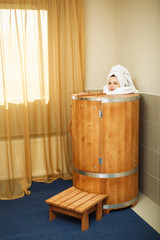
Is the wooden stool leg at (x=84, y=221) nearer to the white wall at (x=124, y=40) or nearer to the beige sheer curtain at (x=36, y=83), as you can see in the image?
the beige sheer curtain at (x=36, y=83)

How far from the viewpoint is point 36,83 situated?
381cm

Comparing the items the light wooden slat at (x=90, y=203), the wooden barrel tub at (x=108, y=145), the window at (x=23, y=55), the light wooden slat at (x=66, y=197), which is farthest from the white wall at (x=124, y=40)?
the light wooden slat at (x=66, y=197)

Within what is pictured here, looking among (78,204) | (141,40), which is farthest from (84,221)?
(141,40)

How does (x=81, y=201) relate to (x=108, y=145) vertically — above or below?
below

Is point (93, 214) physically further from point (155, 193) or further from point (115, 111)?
point (115, 111)

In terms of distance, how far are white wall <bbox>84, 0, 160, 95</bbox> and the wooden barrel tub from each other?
493mm

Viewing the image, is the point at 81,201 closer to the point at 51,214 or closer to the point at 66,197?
the point at 66,197

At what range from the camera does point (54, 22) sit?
371 centimetres

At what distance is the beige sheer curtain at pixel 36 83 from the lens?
11.9 feet

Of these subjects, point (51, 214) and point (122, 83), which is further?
point (122, 83)

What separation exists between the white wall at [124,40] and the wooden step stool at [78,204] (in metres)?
1.27

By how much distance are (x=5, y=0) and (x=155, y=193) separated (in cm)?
273

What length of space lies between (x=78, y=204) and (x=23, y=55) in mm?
1896

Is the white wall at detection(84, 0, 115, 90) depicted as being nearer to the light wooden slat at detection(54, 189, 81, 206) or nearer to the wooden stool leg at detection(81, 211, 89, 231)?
the light wooden slat at detection(54, 189, 81, 206)
